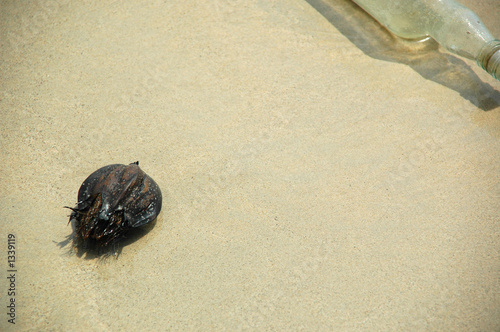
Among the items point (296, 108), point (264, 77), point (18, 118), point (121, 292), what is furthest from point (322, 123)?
point (18, 118)

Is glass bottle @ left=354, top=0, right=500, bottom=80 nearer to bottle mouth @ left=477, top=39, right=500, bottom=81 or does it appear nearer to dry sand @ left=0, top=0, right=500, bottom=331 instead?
bottle mouth @ left=477, top=39, right=500, bottom=81

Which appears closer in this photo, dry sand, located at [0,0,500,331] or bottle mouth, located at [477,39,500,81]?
dry sand, located at [0,0,500,331]

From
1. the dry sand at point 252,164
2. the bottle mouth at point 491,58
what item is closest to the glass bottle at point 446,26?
the bottle mouth at point 491,58

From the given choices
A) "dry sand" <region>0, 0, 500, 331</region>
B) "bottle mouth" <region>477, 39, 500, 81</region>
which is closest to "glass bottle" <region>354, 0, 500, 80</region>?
"bottle mouth" <region>477, 39, 500, 81</region>

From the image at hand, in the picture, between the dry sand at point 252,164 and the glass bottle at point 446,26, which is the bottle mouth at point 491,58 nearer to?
the glass bottle at point 446,26

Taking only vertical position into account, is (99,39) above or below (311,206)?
above

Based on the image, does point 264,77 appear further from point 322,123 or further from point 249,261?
point 249,261
